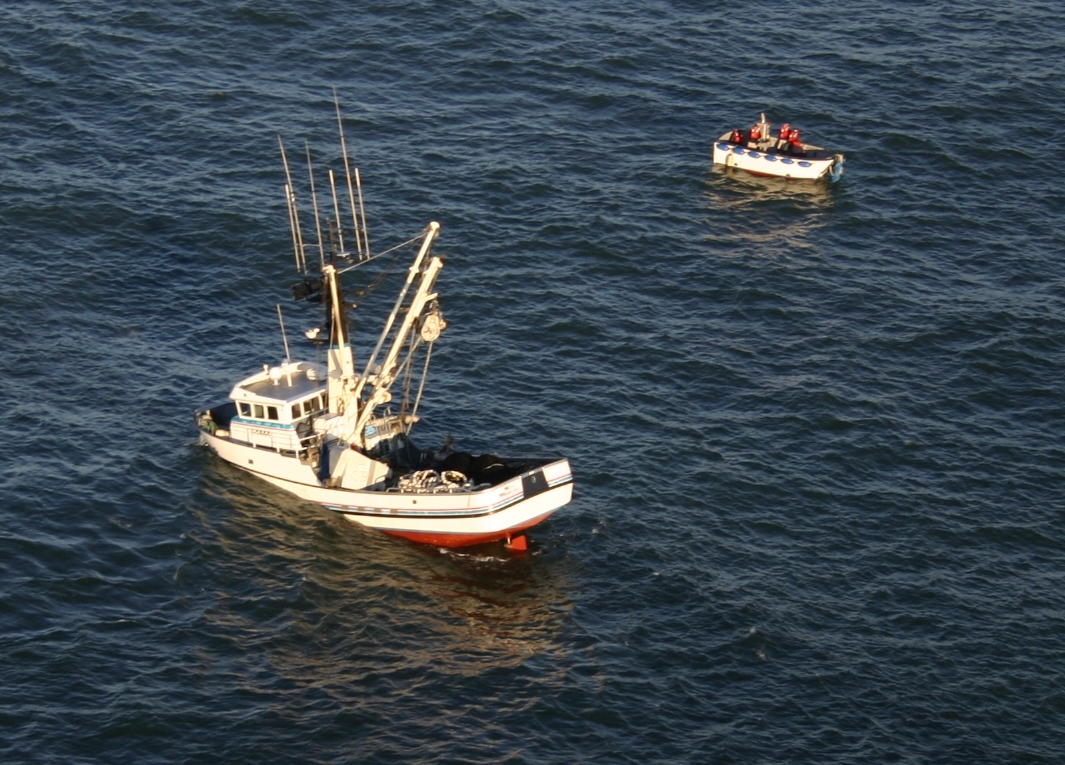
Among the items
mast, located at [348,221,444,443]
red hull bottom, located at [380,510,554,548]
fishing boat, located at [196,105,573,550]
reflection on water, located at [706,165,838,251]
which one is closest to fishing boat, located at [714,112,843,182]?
reflection on water, located at [706,165,838,251]

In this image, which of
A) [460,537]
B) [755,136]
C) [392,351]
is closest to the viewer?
[460,537]

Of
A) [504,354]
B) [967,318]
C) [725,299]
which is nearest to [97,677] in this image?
[504,354]

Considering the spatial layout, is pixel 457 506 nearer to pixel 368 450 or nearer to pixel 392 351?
pixel 368 450

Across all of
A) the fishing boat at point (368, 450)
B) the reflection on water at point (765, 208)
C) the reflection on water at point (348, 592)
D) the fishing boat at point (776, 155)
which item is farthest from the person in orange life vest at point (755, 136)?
the reflection on water at point (348, 592)

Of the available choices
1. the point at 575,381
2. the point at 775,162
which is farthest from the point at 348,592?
the point at 775,162

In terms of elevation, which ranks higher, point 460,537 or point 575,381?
point 575,381
